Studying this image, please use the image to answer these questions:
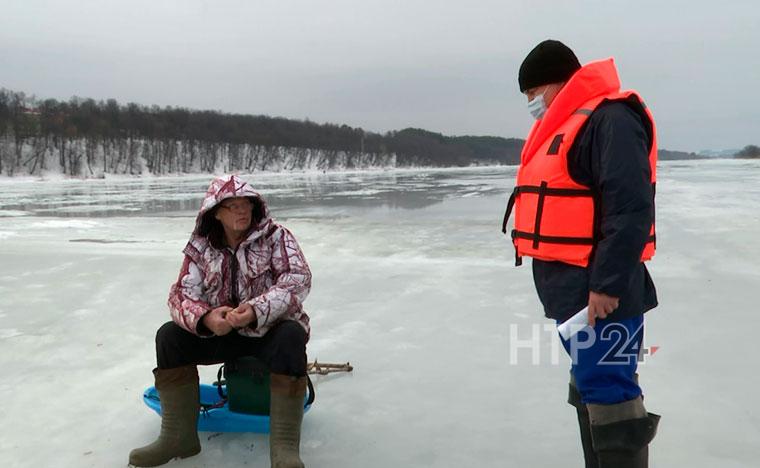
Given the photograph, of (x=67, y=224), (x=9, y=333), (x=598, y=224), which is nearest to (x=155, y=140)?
(x=67, y=224)

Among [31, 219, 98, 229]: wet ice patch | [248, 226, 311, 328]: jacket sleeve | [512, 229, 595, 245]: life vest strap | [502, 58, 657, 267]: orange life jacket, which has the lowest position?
[31, 219, 98, 229]: wet ice patch

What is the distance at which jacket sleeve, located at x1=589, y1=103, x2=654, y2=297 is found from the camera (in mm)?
1439

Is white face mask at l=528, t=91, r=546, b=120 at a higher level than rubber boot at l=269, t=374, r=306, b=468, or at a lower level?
higher

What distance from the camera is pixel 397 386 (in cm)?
270

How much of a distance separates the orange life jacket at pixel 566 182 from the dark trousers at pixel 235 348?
943 millimetres

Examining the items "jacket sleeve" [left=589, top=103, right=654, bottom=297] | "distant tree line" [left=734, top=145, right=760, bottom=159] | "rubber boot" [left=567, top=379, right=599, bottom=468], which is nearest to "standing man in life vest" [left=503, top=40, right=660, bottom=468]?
"jacket sleeve" [left=589, top=103, right=654, bottom=297]

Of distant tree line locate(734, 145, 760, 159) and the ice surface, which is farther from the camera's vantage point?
distant tree line locate(734, 145, 760, 159)

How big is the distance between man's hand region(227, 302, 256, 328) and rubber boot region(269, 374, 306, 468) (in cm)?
23

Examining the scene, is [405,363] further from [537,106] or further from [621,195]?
[621,195]

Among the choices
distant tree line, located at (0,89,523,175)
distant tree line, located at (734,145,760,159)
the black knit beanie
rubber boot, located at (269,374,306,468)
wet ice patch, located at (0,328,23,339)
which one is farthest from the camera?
distant tree line, located at (734,145,760,159)

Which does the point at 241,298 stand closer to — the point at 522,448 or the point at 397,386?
the point at 397,386

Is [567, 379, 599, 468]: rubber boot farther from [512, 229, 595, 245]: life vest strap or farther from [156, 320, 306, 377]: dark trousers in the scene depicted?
[156, 320, 306, 377]: dark trousers

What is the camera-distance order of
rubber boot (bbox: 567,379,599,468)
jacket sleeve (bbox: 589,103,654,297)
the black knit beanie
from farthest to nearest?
rubber boot (bbox: 567,379,599,468), the black knit beanie, jacket sleeve (bbox: 589,103,654,297)

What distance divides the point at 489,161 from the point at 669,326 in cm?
15743
